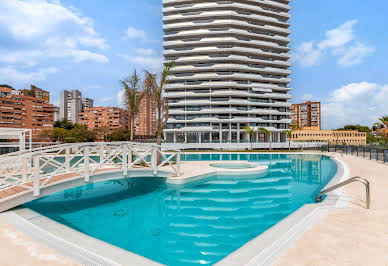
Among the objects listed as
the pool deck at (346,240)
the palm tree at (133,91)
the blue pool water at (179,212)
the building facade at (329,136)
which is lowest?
the blue pool water at (179,212)

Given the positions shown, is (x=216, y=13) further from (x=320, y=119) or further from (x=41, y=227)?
(x=320, y=119)

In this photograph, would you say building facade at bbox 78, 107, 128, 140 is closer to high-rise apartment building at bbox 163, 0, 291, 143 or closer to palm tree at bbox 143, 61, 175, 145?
high-rise apartment building at bbox 163, 0, 291, 143

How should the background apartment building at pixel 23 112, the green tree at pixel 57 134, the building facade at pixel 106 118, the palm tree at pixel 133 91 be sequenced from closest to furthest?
1. the palm tree at pixel 133 91
2. the green tree at pixel 57 134
3. the background apartment building at pixel 23 112
4. the building facade at pixel 106 118

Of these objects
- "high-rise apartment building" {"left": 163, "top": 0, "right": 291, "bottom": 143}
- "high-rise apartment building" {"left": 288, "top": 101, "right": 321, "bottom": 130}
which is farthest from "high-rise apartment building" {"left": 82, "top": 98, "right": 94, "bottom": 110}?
"high-rise apartment building" {"left": 288, "top": 101, "right": 321, "bottom": 130}

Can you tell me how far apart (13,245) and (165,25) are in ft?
190

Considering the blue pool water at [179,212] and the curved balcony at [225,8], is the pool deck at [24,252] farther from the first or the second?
the curved balcony at [225,8]

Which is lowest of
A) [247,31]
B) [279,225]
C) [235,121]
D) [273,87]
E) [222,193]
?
[222,193]

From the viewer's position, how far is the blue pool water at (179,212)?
204 inches

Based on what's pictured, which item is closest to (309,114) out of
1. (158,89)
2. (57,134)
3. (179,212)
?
(57,134)

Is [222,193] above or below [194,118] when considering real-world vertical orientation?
below

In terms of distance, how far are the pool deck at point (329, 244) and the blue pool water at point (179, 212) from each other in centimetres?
172

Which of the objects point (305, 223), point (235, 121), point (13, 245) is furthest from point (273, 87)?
point (13, 245)

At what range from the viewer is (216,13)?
50281 millimetres

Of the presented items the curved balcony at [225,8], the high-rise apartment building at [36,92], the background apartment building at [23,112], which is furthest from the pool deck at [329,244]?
the high-rise apartment building at [36,92]
